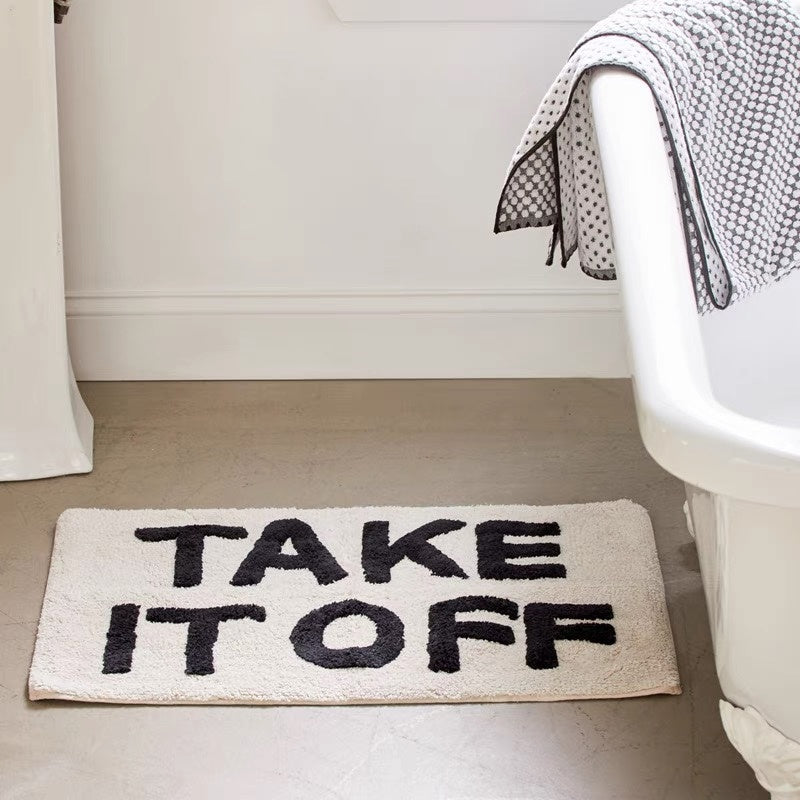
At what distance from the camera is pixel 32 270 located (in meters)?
1.99

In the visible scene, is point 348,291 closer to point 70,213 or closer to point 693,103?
point 70,213

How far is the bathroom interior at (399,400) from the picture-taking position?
1.43 meters

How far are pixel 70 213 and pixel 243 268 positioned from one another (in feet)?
1.16

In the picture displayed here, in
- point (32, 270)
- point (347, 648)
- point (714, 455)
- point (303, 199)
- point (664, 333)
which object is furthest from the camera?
point (303, 199)

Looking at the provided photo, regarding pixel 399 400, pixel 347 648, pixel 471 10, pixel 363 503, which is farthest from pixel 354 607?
pixel 471 10

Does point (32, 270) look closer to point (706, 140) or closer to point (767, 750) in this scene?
point (706, 140)

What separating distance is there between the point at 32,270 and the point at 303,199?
1.78 ft

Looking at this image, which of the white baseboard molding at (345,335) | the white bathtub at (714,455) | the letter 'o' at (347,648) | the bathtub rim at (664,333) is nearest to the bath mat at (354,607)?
the letter 'o' at (347,648)

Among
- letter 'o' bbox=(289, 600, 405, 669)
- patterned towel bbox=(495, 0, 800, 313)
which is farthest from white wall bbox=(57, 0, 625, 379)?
letter 'o' bbox=(289, 600, 405, 669)

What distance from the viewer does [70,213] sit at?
88.4 inches

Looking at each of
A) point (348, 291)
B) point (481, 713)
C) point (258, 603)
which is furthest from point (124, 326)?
point (481, 713)

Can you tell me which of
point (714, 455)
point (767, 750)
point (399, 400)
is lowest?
point (399, 400)

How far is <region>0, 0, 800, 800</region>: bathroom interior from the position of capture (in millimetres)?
1427

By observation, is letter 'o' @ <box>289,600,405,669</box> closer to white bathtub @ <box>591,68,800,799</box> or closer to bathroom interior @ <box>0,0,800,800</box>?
bathroom interior @ <box>0,0,800,800</box>
